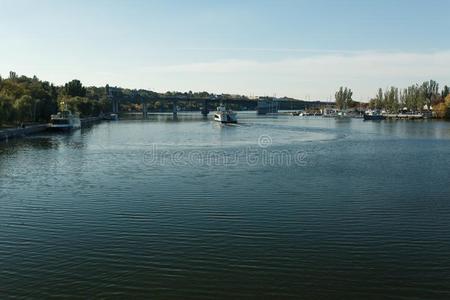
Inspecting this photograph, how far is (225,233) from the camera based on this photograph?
46.6 feet

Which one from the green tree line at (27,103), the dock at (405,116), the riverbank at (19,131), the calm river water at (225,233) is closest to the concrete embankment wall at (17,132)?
the riverbank at (19,131)

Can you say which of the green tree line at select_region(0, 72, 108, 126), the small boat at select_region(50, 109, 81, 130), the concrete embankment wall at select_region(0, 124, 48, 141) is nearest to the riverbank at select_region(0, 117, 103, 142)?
the concrete embankment wall at select_region(0, 124, 48, 141)

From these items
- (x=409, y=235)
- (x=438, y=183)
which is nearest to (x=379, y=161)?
(x=438, y=183)

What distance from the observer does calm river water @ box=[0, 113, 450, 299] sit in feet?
34.1

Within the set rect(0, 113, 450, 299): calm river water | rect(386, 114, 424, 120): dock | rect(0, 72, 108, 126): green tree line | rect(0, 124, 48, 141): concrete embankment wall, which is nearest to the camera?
rect(0, 113, 450, 299): calm river water

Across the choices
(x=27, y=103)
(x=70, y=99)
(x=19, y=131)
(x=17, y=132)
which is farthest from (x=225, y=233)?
(x=70, y=99)

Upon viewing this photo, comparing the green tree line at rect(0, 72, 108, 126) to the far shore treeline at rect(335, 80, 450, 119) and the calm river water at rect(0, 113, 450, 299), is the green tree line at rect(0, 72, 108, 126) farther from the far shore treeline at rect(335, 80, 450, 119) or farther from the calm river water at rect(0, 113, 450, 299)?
the far shore treeline at rect(335, 80, 450, 119)

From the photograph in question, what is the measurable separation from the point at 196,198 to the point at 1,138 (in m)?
37.2

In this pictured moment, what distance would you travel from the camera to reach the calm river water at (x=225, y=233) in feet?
34.1

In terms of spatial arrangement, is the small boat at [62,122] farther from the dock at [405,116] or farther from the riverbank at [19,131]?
the dock at [405,116]

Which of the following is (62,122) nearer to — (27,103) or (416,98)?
(27,103)

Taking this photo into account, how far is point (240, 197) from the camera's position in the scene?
1945 centimetres

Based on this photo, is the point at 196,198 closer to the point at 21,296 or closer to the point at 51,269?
the point at 51,269

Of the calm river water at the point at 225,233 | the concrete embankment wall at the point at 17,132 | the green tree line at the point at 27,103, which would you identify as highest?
the green tree line at the point at 27,103
